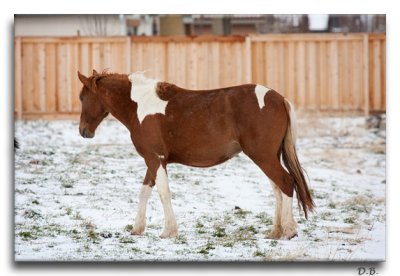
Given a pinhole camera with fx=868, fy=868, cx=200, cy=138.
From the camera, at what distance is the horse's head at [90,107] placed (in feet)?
21.5

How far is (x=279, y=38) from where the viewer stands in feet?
22.7

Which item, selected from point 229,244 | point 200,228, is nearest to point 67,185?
point 200,228

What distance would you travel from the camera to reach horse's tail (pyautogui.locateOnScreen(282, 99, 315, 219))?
6.16 meters

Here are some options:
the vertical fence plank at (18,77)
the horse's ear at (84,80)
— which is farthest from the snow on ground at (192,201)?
the horse's ear at (84,80)

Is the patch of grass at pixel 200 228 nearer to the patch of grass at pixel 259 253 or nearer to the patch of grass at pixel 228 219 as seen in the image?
the patch of grass at pixel 228 219

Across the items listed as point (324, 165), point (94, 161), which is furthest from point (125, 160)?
point (324, 165)

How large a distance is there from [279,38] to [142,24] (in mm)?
1096

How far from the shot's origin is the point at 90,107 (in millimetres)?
6574

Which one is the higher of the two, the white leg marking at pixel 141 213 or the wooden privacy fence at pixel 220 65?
the wooden privacy fence at pixel 220 65

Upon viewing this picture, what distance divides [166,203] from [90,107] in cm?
95

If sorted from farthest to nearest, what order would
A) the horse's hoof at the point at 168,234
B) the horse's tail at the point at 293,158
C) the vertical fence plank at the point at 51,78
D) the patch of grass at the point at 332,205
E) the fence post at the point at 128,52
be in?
the fence post at the point at 128,52
the vertical fence plank at the point at 51,78
the patch of grass at the point at 332,205
the horse's hoof at the point at 168,234
the horse's tail at the point at 293,158

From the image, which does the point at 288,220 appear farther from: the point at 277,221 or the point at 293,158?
the point at 293,158

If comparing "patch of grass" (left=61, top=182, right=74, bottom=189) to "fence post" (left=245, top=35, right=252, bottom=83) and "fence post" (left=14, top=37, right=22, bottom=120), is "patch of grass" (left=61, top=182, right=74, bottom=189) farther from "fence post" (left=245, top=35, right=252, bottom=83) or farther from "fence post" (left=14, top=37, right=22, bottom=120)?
"fence post" (left=245, top=35, right=252, bottom=83)

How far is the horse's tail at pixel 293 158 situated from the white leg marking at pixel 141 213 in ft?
3.46
